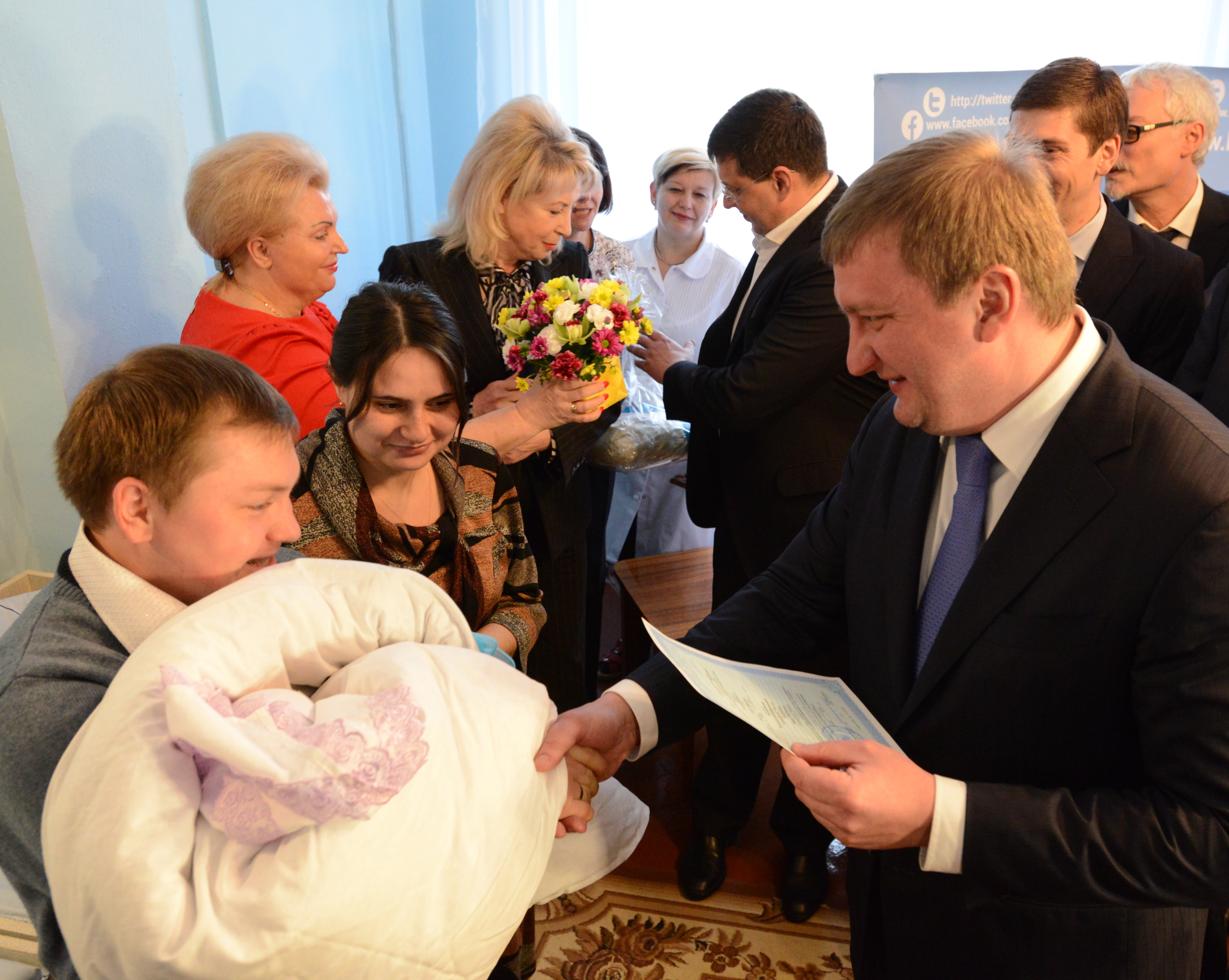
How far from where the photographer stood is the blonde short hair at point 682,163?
3.98 m

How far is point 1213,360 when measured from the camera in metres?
2.39

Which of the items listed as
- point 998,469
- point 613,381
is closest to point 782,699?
point 998,469

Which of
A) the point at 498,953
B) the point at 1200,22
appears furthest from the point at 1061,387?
the point at 1200,22

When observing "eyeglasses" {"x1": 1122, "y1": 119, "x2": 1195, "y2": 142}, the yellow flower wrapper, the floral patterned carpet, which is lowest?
the floral patterned carpet

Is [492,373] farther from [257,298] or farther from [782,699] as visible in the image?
[782,699]

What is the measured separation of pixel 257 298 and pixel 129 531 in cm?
132

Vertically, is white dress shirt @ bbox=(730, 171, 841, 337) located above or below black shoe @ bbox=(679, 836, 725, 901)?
above

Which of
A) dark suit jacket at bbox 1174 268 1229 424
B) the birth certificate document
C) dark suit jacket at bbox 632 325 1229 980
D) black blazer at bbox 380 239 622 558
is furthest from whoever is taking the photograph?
black blazer at bbox 380 239 622 558

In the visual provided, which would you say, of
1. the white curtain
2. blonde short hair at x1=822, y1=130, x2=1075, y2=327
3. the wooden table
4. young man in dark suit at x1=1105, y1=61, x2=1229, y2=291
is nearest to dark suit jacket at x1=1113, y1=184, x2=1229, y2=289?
young man in dark suit at x1=1105, y1=61, x2=1229, y2=291

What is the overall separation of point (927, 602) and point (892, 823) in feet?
1.13

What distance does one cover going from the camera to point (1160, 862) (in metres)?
1.03

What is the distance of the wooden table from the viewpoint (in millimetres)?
2811

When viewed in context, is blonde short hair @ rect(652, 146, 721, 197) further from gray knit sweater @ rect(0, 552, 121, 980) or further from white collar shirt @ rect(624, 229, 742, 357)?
gray knit sweater @ rect(0, 552, 121, 980)

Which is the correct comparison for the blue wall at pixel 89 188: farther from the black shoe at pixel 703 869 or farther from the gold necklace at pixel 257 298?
the black shoe at pixel 703 869
